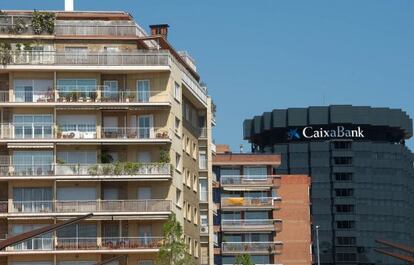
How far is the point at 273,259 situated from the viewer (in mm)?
189375

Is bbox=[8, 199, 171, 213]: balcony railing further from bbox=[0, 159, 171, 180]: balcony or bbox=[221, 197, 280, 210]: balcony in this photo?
bbox=[221, 197, 280, 210]: balcony

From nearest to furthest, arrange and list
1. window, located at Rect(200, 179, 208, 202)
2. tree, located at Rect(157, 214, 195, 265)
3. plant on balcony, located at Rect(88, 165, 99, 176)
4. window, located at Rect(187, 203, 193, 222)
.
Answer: tree, located at Rect(157, 214, 195, 265)
plant on balcony, located at Rect(88, 165, 99, 176)
window, located at Rect(187, 203, 193, 222)
window, located at Rect(200, 179, 208, 202)

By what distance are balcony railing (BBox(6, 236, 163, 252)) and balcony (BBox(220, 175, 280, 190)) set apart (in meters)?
83.6

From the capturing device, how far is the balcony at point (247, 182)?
619ft

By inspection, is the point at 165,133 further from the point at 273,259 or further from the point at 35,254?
the point at 273,259

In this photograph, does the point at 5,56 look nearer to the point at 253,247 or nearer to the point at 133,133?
the point at 133,133

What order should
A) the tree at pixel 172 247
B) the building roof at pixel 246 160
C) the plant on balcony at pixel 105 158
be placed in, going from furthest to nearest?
1. the building roof at pixel 246 160
2. the plant on balcony at pixel 105 158
3. the tree at pixel 172 247

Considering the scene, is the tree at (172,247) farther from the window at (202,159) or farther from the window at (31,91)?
the window at (202,159)

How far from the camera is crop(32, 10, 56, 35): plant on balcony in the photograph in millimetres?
108562

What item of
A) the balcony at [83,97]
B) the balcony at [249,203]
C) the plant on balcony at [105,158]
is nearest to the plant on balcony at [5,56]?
the balcony at [83,97]

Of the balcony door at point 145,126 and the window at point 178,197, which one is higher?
the balcony door at point 145,126

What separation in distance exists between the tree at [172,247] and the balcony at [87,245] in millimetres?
4599

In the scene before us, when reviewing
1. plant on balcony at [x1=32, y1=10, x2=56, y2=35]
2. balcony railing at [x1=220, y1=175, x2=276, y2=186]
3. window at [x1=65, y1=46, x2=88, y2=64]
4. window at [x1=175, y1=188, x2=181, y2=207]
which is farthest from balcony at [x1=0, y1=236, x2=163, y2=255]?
balcony railing at [x1=220, y1=175, x2=276, y2=186]

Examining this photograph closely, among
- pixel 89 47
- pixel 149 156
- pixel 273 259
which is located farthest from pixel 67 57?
pixel 273 259
